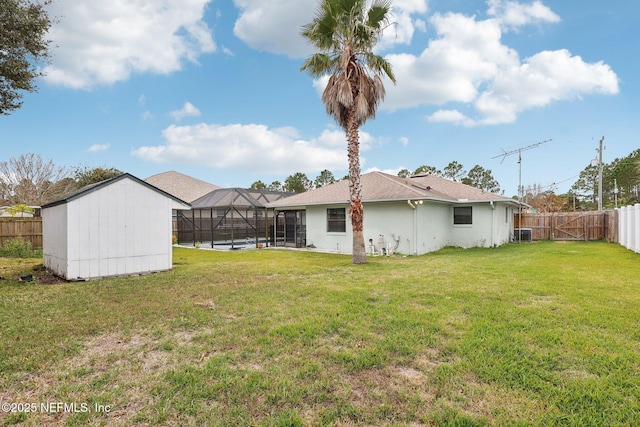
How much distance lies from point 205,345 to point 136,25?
12444 mm

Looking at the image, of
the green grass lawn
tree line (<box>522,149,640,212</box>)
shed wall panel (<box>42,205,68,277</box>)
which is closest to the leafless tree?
Answer: shed wall panel (<box>42,205,68,277</box>)

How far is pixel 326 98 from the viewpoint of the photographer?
1174cm

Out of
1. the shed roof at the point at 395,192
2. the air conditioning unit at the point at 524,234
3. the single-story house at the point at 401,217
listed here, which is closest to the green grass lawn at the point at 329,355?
the single-story house at the point at 401,217

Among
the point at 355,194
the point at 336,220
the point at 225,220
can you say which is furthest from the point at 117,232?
the point at 225,220

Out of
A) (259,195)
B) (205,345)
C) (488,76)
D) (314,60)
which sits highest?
(488,76)

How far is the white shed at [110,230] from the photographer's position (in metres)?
8.59

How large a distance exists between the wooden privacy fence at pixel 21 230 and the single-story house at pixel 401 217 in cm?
1226

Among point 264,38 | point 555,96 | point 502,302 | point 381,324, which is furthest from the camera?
point 555,96

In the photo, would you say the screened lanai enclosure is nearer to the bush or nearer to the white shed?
the bush

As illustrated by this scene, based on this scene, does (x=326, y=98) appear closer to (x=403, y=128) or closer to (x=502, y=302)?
(x=502, y=302)

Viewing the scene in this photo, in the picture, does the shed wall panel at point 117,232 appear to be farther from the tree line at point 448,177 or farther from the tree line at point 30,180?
the tree line at point 448,177

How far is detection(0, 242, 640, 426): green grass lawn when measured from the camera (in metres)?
2.69

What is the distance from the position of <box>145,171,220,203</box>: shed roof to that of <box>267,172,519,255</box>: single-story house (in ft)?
57.1

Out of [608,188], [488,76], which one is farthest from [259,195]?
[608,188]
